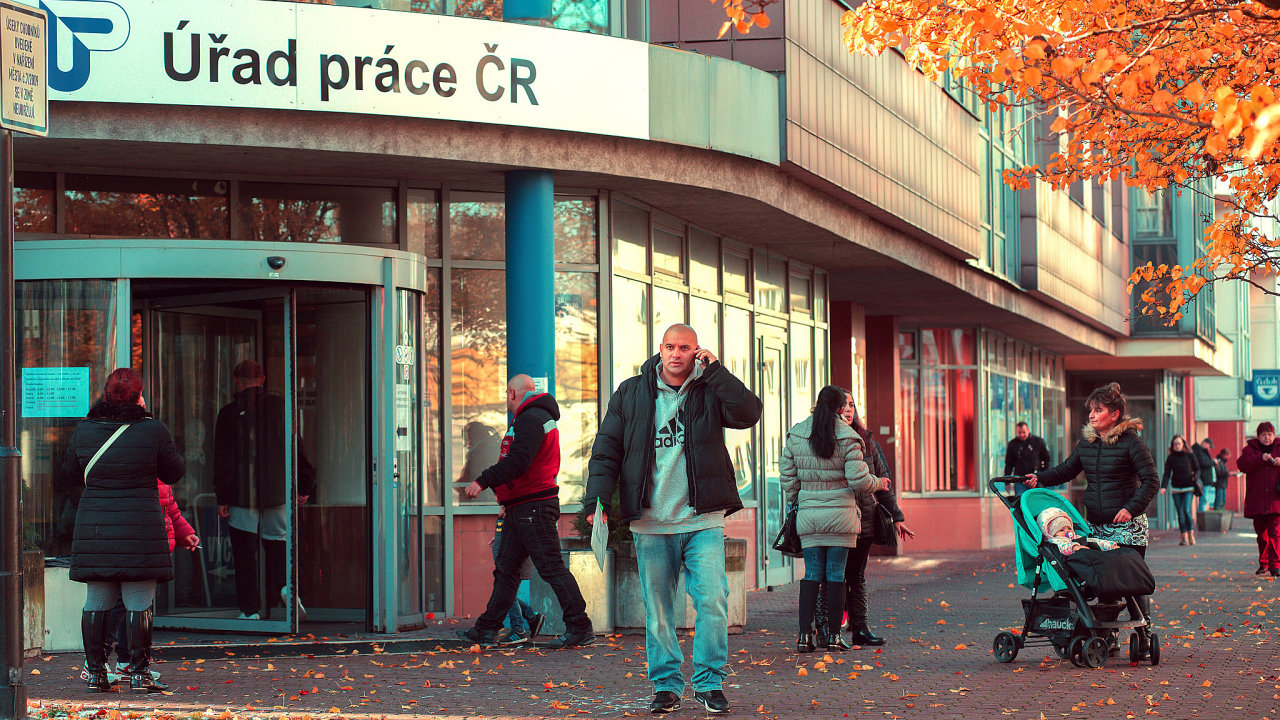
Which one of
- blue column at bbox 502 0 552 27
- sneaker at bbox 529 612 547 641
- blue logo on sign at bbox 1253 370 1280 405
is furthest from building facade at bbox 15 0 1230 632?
blue logo on sign at bbox 1253 370 1280 405

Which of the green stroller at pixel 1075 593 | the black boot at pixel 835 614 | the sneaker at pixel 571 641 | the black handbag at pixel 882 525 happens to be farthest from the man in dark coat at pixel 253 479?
the green stroller at pixel 1075 593

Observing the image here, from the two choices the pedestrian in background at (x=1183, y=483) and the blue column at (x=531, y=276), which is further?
the pedestrian in background at (x=1183, y=483)

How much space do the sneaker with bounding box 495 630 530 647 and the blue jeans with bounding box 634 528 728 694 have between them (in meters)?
3.00

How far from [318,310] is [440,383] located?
1.93 m

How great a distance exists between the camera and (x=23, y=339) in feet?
35.7

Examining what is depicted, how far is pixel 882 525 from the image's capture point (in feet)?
35.5

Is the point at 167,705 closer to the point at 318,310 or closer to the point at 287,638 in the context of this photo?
the point at 287,638

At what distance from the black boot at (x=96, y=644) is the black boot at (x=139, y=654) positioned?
0.13 meters

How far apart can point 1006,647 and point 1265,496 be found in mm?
9272

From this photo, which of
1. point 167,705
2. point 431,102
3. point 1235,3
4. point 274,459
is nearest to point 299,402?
point 274,459

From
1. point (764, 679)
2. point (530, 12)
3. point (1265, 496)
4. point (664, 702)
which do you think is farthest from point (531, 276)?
point (1265, 496)

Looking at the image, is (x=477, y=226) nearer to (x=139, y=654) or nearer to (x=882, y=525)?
(x=882, y=525)

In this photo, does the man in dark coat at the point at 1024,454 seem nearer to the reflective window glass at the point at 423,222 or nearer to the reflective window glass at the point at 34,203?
the reflective window glass at the point at 423,222

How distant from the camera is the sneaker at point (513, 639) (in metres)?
10.8
